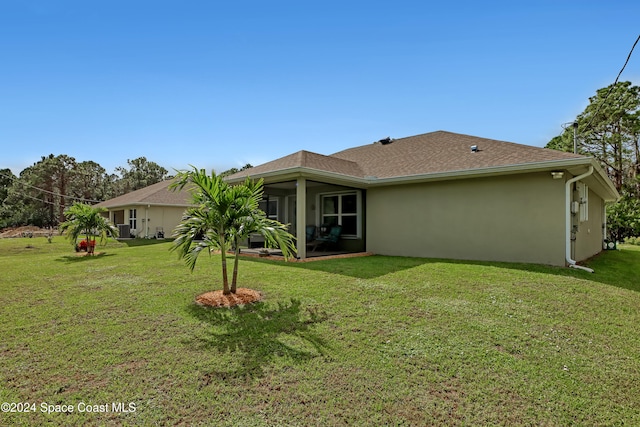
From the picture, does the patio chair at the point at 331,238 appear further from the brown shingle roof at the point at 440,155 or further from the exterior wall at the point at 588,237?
the exterior wall at the point at 588,237

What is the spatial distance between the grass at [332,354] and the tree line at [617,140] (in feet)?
67.4

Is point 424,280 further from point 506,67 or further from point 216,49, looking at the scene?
point 216,49

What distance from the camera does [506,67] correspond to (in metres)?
10.4

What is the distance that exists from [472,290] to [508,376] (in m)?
2.89

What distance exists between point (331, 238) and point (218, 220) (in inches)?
264

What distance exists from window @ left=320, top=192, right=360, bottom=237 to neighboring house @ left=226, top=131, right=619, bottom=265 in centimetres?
4

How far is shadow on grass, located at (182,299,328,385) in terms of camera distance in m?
3.23

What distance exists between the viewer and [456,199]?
950 centimetres

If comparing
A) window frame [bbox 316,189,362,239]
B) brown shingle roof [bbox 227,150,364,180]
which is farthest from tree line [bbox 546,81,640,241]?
brown shingle roof [bbox 227,150,364,180]

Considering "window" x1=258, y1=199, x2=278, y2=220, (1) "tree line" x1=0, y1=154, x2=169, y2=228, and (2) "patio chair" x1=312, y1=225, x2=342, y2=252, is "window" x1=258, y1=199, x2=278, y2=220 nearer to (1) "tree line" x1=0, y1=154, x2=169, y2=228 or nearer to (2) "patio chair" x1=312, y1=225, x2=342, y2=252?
(2) "patio chair" x1=312, y1=225, x2=342, y2=252

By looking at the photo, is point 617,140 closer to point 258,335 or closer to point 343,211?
point 343,211

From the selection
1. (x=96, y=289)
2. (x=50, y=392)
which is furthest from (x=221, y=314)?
(x=96, y=289)

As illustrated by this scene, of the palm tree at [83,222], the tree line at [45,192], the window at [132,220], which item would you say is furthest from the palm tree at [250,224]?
the tree line at [45,192]

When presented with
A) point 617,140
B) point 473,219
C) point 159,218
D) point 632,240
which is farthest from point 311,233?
point 617,140
